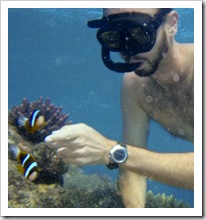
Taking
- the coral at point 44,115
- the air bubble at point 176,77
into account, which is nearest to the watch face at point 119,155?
the air bubble at point 176,77

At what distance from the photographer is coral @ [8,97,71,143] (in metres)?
5.71

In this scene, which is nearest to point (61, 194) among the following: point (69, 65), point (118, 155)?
point (118, 155)

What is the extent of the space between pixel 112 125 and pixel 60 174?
79.1 m

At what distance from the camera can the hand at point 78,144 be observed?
10.4 ft

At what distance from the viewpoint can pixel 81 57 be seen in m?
43.8

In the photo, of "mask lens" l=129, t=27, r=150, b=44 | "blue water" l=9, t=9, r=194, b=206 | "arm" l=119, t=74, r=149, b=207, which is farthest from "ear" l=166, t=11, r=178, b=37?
"blue water" l=9, t=9, r=194, b=206

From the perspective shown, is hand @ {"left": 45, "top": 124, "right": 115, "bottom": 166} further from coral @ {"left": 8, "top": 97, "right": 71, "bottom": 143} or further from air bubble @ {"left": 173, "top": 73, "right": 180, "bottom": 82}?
coral @ {"left": 8, "top": 97, "right": 71, "bottom": 143}

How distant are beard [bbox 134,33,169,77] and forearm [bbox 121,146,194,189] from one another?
1.13 m

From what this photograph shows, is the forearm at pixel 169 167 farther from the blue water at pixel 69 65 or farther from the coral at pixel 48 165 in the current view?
the blue water at pixel 69 65

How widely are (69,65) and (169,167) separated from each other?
152 feet

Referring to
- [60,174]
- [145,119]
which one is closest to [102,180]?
[60,174]

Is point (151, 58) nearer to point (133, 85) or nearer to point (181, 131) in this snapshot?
point (133, 85)

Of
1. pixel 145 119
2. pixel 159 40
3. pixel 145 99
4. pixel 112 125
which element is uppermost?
pixel 159 40

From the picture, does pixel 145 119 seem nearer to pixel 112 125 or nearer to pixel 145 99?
pixel 145 99
